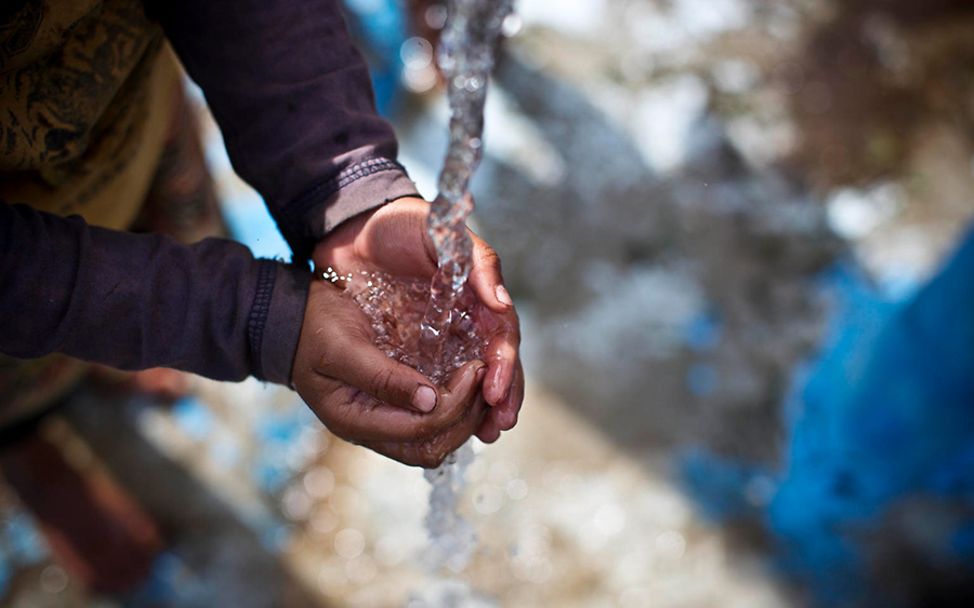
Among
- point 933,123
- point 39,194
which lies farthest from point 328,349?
point 933,123

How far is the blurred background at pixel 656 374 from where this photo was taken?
6.43 feet

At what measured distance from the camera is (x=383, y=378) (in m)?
1.02

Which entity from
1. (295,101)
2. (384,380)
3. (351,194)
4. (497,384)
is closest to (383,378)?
(384,380)

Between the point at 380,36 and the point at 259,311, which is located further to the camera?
the point at 380,36

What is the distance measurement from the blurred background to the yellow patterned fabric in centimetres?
80

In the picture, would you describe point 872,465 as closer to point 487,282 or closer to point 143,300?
point 487,282

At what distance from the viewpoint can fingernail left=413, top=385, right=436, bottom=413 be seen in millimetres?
999

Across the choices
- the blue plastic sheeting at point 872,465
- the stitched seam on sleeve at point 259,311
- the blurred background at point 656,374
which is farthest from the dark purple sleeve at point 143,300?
the blue plastic sheeting at point 872,465

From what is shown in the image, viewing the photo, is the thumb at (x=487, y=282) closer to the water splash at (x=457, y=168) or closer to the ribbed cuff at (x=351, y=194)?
the water splash at (x=457, y=168)

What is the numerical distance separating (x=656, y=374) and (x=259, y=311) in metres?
Answer: 1.46

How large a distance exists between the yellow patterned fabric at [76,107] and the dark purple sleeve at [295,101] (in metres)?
0.09

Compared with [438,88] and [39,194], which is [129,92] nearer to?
[39,194]

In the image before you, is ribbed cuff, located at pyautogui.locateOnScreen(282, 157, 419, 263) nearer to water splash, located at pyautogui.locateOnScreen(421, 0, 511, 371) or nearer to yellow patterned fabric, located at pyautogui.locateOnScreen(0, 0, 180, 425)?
water splash, located at pyautogui.locateOnScreen(421, 0, 511, 371)

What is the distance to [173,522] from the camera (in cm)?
208
